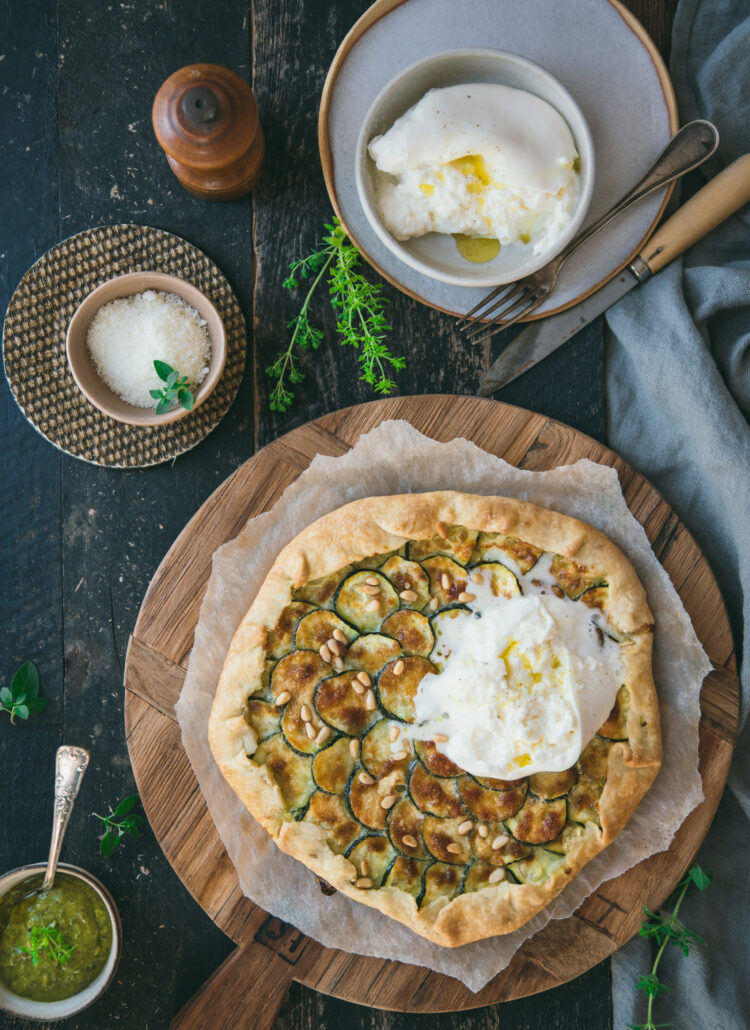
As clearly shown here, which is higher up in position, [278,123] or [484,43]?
[484,43]

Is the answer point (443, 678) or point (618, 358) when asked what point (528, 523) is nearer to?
point (443, 678)

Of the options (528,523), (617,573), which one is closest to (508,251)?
(528,523)

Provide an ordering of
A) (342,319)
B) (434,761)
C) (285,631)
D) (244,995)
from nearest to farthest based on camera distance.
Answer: (434,761) < (285,631) < (244,995) < (342,319)

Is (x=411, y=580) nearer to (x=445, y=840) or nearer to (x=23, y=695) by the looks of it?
(x=445, y=840)

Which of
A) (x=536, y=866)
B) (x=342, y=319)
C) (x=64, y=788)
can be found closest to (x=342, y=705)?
(x=536, y=866)

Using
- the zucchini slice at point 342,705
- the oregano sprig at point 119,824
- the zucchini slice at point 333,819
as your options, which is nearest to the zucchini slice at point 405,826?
the zucchini slice at point 333,819

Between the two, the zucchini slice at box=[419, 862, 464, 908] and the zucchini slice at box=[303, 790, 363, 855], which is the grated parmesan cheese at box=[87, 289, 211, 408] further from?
the zucchini slice at box=[419, 862, 464, 908]

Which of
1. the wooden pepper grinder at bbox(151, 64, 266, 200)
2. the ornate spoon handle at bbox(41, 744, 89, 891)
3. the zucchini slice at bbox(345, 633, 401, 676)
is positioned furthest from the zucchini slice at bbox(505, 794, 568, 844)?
the wooden pepper grinder at bbox(151, 64, 266, 200)
